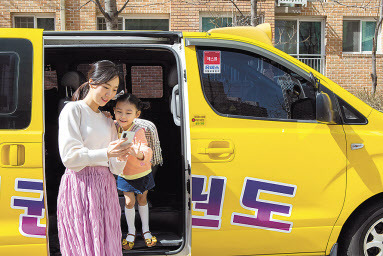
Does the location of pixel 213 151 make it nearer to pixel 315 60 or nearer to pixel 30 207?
pixel 30 207

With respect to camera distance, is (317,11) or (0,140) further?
(317,11)

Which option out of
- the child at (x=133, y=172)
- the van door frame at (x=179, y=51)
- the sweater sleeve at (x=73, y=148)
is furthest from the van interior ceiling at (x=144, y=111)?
the sweater sleeve at (x=73, y=148)

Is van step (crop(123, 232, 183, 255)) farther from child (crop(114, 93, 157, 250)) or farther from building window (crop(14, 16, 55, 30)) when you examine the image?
building window (crop(14, 16, 55, 30))

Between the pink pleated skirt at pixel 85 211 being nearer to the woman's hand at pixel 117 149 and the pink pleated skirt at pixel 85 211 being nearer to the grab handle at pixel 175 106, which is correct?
the woman's hand at pixel 117 149

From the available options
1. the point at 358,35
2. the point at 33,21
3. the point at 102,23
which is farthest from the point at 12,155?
the point at 358,35

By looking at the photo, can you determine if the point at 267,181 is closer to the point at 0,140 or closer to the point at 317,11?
the point at 0,140

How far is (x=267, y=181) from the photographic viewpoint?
126 inches

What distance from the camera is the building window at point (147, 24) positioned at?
13.0m

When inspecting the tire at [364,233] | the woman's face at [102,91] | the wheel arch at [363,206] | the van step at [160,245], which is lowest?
the van step at [160,245]

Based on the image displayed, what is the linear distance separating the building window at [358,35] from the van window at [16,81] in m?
13.0

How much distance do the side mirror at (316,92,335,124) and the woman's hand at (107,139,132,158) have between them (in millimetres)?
1461

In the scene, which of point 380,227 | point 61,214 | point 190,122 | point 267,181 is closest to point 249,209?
point 267,181

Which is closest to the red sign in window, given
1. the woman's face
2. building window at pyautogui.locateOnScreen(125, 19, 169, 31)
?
the woman's face

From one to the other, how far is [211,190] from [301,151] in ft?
2.44
